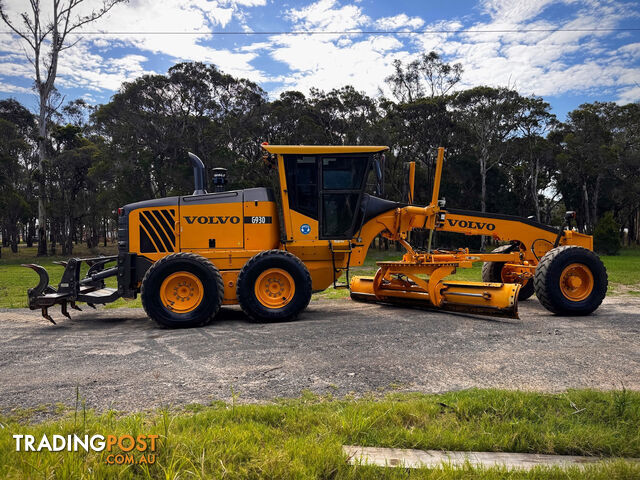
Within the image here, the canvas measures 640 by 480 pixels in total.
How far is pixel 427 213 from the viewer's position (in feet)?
28.7

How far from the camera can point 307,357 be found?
519cm

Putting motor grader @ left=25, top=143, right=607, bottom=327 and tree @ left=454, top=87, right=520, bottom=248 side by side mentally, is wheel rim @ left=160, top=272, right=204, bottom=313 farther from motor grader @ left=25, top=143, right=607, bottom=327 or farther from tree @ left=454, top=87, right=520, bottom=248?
tree @ left=454, top=87, right=520, bottom=248

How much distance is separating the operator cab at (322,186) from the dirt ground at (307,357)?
1691 mm

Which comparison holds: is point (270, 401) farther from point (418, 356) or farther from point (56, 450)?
point (418, 356)

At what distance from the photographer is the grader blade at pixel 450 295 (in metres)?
7.47

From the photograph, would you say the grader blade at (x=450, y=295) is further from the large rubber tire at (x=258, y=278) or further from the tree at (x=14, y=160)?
the tree at (x=14, y=160)

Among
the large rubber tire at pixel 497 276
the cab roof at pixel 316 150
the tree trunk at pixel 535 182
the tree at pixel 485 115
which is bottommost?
the large rubber tire at pixel 497 276

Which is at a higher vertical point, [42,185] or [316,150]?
[42,185]

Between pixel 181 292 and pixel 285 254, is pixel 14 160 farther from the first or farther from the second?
pixel 285 254

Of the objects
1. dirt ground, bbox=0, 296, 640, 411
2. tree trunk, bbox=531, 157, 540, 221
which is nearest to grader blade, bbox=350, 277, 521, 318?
dirt ground, bbox=0, 296, 640, 411

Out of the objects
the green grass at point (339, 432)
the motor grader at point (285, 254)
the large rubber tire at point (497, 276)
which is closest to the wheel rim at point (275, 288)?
the motor grader at point (285, 254)

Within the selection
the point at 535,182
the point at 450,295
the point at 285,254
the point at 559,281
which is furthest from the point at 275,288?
the point at 535,182

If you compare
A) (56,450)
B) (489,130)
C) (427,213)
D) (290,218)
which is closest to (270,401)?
(56,450)

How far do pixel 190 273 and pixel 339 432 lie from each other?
16.3 ft
